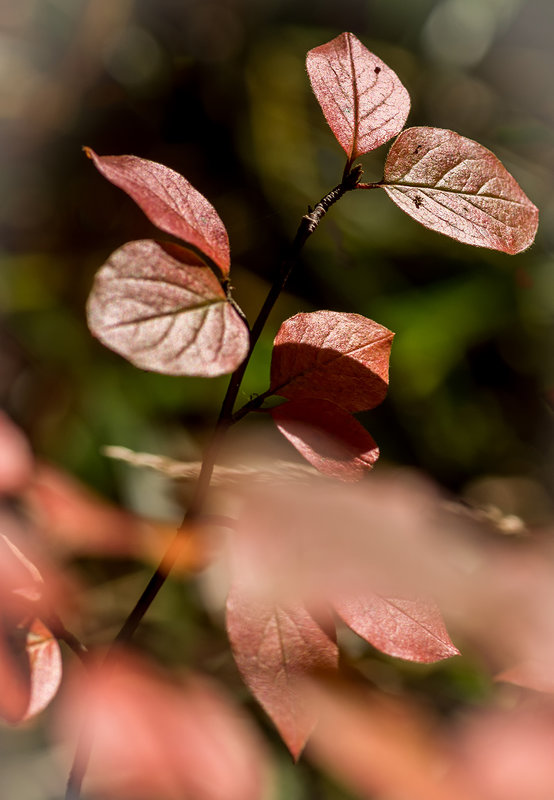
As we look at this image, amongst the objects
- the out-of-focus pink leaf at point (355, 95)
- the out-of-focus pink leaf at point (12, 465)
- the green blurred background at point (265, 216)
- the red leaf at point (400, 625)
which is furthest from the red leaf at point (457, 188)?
the green blurred background at point (265, 216)

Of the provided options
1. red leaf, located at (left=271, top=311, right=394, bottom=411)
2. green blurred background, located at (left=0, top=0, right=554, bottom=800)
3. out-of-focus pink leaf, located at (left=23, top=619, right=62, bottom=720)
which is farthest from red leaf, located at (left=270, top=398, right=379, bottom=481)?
green blurred background, located at (left=0, top=0, right=554, bottom=800)

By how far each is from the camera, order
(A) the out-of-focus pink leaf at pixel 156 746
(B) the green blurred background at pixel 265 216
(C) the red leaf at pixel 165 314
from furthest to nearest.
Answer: (B) the green blurred background at pixel 265 216 < (A) the out-of-focus pink leaf at pixel 156 746 < (C) the red leaf at pixel 165 314

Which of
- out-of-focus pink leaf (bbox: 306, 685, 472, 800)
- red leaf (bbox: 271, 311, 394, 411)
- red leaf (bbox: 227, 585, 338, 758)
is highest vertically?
red leaf (bbox: 271, 311, 394, 411)

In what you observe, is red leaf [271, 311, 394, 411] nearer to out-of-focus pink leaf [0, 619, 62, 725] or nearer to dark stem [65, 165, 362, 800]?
dark stem [65, 165, 362, 800]

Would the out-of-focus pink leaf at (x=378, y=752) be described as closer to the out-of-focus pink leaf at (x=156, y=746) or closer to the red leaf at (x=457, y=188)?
the out-of-focus pink leaf at (x=156, y=746)

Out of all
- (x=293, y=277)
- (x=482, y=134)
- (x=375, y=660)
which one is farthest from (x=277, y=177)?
(x=375, y=660)

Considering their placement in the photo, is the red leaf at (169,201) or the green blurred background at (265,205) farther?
the green blurred background at (265,205)
